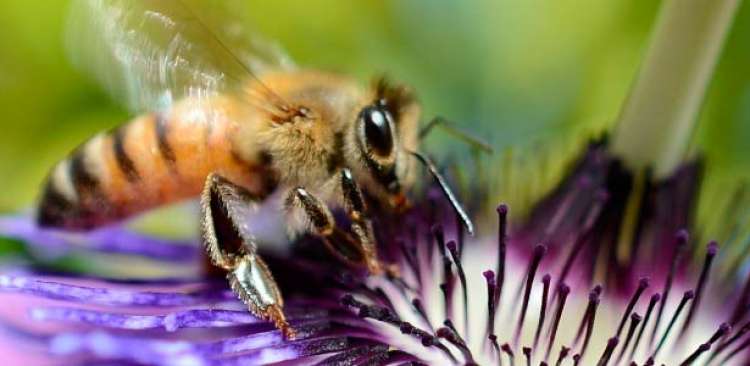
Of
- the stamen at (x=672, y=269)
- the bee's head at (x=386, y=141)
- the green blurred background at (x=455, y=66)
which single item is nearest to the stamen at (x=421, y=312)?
the bee's head at (x=386, y=141)

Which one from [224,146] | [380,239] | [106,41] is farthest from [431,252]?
[106,41]

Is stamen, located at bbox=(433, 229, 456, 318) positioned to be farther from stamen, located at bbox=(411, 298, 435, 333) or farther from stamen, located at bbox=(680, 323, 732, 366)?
stamen, located at bbox=(680, 323, 732, 366)

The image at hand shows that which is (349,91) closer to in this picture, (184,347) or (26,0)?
(184,347)

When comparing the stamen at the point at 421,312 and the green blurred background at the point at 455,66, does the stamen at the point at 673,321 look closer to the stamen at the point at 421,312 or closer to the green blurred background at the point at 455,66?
the stamen at the point at 421,312

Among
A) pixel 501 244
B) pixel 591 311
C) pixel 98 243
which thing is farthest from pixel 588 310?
pixel 98 243

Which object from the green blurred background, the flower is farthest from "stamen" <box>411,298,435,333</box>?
the green blurred background
